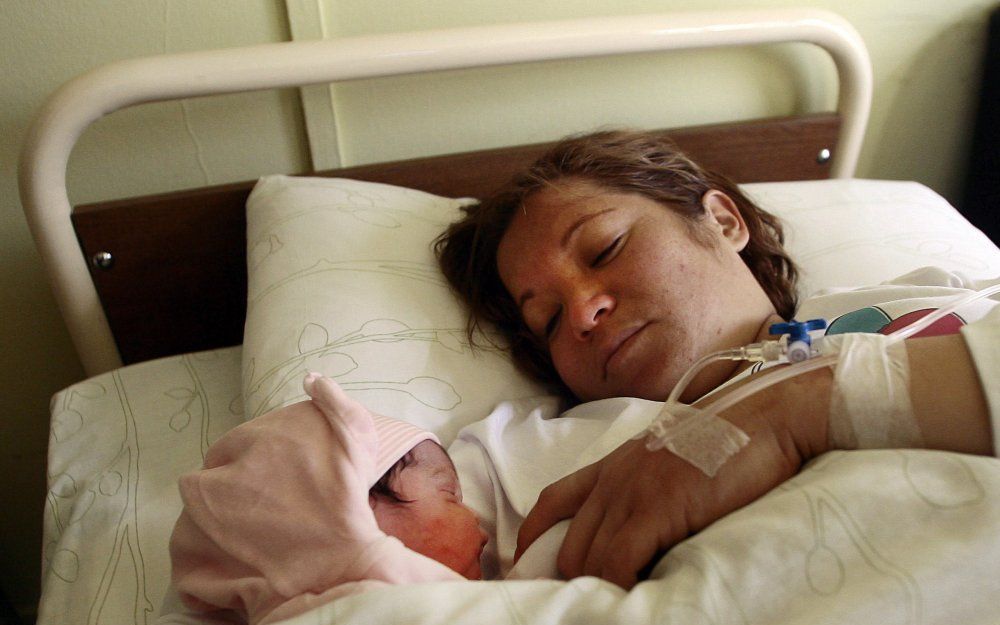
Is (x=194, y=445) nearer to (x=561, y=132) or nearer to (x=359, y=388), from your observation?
(x=359, y=388)

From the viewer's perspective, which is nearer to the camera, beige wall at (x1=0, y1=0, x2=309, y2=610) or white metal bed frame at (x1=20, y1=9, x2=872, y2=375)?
white metal bed frame at (x1=20, y1=9, x2=872, y2=375)

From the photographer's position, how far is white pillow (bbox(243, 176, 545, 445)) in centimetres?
108

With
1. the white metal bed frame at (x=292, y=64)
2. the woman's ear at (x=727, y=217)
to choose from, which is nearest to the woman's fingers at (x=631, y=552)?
the woman's ear at (x=727, y=217)

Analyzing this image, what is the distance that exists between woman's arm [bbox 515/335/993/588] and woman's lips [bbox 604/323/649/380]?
1.05ft

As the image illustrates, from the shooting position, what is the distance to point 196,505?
30.1 inches

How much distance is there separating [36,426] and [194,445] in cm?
71

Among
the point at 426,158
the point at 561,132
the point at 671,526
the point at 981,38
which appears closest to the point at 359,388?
the point at 671,526

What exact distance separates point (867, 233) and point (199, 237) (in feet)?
3.87

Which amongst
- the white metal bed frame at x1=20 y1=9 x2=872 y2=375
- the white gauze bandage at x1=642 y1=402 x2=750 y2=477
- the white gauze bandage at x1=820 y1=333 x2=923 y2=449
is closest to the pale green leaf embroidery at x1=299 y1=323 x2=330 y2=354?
the white metal bed frame at x1=20 y1=9 x2=872 y2=375

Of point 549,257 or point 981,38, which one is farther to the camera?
point 981,38

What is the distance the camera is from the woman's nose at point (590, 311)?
1052mm

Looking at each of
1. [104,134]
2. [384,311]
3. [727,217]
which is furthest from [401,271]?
[104,134]

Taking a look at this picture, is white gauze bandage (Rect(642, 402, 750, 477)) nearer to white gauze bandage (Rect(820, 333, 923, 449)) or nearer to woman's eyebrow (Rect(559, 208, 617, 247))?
white gauze bandage (Rect(820, 333, 923, 449))

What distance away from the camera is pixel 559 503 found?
81 cm
